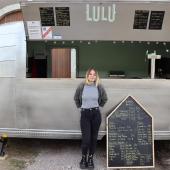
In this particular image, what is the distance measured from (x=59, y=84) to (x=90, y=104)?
2.32 feet

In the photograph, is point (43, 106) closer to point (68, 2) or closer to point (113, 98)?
point (113, 98)

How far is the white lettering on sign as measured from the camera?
6906 mm

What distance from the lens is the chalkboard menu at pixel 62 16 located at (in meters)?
7.01

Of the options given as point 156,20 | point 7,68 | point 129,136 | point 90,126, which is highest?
point 156,20

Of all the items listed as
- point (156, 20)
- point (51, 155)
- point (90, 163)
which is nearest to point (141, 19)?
point (156, 20)

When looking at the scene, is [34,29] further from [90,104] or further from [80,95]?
[90,104]

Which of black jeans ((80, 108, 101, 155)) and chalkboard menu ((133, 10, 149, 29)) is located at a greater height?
chalkboard menu ((133, 10, 149, 29))

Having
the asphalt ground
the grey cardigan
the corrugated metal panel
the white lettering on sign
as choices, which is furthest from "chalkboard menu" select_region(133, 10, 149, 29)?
the asphalt ground

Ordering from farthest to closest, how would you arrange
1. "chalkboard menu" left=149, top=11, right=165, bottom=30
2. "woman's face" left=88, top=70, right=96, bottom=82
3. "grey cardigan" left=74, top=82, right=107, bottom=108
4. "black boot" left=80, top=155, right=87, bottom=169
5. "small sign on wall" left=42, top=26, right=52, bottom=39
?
"small sign on wall" left=42, top=26, right=52, bottom=39 < "black boot" left=80, top=155, right=87, bottom=169 < "chalkboard menu" left=149, top=11, right=165, bottom=30 < "grey cardigan" left=74, top=82, right=107, bottom=108 < "woman's face" left=88, top=70, right=96, bottom=82

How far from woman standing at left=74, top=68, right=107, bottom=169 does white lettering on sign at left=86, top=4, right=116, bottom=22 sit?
84 cm

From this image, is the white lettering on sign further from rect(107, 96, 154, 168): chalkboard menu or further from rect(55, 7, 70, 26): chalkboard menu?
rect(107, 96, 154, 168): chalkboard menu

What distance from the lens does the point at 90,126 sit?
695 centimetres

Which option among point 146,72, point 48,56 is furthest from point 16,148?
point 146,72

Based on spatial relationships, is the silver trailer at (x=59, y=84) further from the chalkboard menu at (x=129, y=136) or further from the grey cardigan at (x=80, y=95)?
the grey cardigan at (x=80, y=95)
